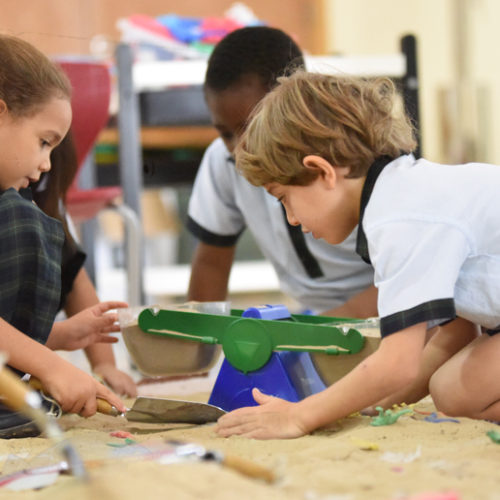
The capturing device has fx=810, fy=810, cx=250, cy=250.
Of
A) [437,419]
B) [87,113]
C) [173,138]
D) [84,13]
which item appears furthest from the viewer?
[84,13]

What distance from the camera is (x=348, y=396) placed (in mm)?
920

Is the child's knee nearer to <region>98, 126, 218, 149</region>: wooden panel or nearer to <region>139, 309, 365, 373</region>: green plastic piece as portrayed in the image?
<region>139, 309, 365, 373</region>: green plastic piece

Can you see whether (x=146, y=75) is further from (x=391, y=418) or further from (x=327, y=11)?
(x=327, y=11)

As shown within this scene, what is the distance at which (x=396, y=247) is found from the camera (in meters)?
0.90

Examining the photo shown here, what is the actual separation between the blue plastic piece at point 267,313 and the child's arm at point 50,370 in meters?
0.23

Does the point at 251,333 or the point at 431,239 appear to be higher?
the point at 431,239

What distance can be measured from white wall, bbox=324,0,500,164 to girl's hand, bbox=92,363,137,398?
366cm

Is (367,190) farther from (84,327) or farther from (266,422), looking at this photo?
(84,327)

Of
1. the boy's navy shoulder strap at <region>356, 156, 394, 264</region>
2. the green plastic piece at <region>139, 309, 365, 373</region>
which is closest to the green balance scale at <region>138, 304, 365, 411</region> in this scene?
the green plastic piece at <region>139, 309, 365, 373</region>

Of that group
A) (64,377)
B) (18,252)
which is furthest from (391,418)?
(18,252)

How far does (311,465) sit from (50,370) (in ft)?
1.36

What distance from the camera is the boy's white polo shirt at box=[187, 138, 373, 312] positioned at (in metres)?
1.52

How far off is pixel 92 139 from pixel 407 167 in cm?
117

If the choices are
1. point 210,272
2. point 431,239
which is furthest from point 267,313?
point 210,272
